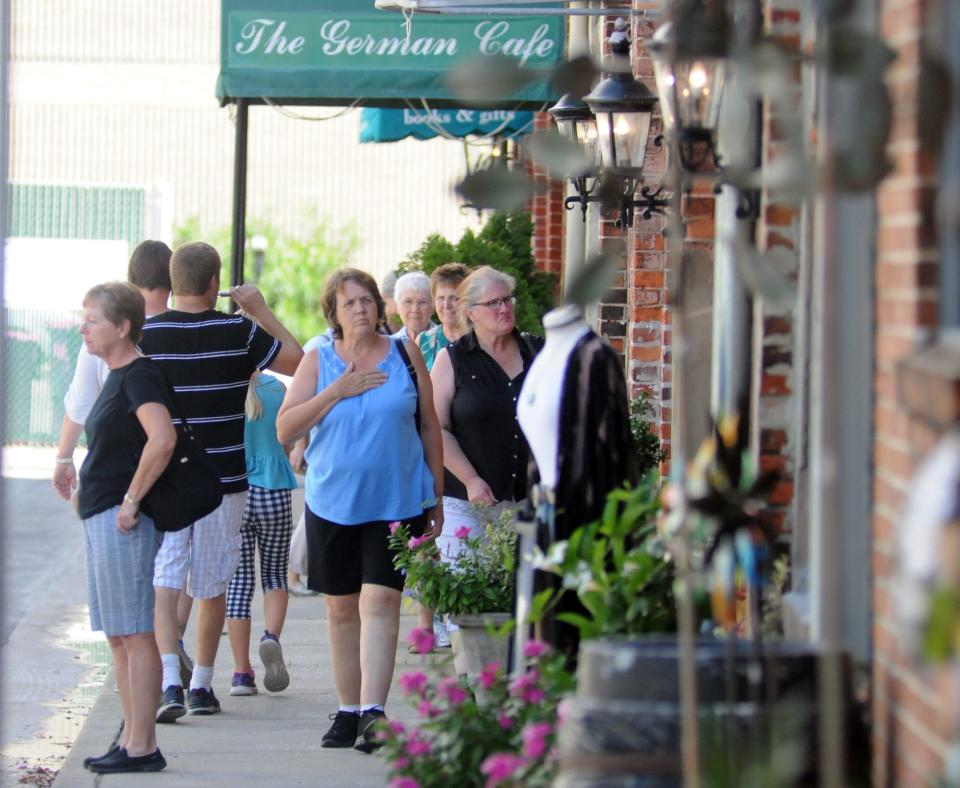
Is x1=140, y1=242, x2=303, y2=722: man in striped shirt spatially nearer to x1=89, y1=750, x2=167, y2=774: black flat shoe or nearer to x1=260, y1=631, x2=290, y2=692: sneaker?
x1=260, y1=631, x2=290, y2=692: sneaker

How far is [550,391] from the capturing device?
13.6 ft

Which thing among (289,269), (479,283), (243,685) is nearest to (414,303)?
(479,283)

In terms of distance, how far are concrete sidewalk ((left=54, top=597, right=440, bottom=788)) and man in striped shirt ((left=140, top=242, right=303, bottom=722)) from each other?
0.82 feet

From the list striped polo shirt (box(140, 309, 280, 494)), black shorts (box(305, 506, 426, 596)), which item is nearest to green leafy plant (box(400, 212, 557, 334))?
striped polo shirt (box(140, 309, 280, 494))

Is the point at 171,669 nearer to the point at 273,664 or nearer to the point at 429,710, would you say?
the point at 273,664

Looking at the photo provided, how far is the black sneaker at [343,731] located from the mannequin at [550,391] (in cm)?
208

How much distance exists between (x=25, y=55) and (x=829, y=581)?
37.2 metres

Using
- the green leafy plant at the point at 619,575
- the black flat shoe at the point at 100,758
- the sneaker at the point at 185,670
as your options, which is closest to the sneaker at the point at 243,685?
the sneaker at the point at 185,670

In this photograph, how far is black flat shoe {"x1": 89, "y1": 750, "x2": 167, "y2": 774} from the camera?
5516 millimetres

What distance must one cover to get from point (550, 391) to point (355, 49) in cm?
574

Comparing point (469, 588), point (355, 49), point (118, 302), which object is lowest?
point (469, 588)

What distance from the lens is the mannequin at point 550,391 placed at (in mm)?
4137

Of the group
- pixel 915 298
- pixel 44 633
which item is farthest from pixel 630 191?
pixel 44 633

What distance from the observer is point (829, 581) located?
2.32m
